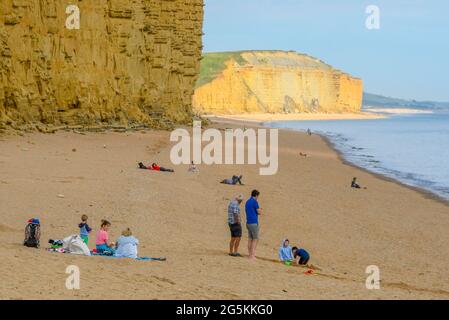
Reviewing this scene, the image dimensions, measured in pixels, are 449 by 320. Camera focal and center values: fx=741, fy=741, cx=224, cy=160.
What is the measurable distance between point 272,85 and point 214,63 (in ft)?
56.9

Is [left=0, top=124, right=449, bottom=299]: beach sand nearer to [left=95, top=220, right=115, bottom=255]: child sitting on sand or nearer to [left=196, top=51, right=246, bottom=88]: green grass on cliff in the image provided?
[left=95, top=220, right=115, bottom=255]: child sitting on sand

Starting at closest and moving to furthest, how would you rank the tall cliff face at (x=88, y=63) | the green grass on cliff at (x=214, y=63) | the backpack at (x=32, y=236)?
the backpack at (x=32, y=236) < the tall cliff face at (x=88, y=63) < the green grass on cliff at (x=214, y=63)

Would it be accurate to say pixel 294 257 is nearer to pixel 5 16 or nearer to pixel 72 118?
pixel 5 16

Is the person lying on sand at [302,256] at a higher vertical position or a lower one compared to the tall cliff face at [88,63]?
lower

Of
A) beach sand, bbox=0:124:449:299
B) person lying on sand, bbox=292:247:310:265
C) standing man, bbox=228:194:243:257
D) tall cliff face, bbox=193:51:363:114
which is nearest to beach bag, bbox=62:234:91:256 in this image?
beach sand, bbox=0:124:449:299

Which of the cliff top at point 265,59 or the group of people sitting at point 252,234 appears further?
the cliff top at point 265,59

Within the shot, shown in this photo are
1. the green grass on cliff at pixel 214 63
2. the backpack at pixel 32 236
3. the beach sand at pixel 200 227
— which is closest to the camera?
the beach sand at pixel 200 227

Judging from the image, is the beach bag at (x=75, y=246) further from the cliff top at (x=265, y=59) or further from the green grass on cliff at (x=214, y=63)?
the cliff top at (x=265, y=59)

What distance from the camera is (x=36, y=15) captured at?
27.7 metres

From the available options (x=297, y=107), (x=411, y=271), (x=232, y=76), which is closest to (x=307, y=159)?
(x=411, y=271)

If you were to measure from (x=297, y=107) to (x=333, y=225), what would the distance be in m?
138

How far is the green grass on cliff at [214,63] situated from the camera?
129875mm

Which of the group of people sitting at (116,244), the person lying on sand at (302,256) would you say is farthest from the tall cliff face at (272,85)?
the group of people sitting at (116,244)

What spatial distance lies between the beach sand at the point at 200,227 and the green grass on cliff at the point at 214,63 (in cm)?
10237
